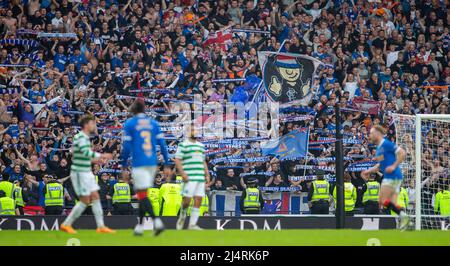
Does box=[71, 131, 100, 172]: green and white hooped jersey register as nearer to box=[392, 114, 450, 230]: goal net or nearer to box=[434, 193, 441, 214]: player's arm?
box=[392, 114, 450, 230]: goal net

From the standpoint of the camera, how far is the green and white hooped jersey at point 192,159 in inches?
652

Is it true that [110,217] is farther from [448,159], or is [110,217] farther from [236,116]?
[448,159]

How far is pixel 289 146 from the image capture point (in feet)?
85.1

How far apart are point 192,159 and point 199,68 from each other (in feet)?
37.1

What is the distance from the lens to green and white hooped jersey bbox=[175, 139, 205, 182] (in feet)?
54.3

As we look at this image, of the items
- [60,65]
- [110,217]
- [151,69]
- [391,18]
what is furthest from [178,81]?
[391,18]

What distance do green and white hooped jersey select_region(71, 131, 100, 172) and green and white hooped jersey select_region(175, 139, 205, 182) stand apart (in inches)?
79.7

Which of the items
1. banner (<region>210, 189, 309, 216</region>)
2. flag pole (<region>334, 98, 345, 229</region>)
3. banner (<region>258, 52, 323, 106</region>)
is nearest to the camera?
flag pole (<region>334, 98, 345, 229</region>)

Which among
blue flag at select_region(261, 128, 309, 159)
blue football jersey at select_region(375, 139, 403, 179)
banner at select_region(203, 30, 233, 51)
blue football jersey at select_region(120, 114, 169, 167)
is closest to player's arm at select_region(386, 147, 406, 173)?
blue football jersey at select_region(375, 139, 403, 179)

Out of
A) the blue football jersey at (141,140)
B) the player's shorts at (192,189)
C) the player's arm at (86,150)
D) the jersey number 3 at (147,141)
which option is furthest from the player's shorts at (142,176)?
the player's shorts at (192,189)

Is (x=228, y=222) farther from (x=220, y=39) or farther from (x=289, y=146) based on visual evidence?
(x=220, y=39)

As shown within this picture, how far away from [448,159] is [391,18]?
7883 millimetres

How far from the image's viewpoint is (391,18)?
99.5 feet

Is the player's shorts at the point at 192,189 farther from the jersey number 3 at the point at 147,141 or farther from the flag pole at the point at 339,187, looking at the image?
the flag pole at the point at 339,187
